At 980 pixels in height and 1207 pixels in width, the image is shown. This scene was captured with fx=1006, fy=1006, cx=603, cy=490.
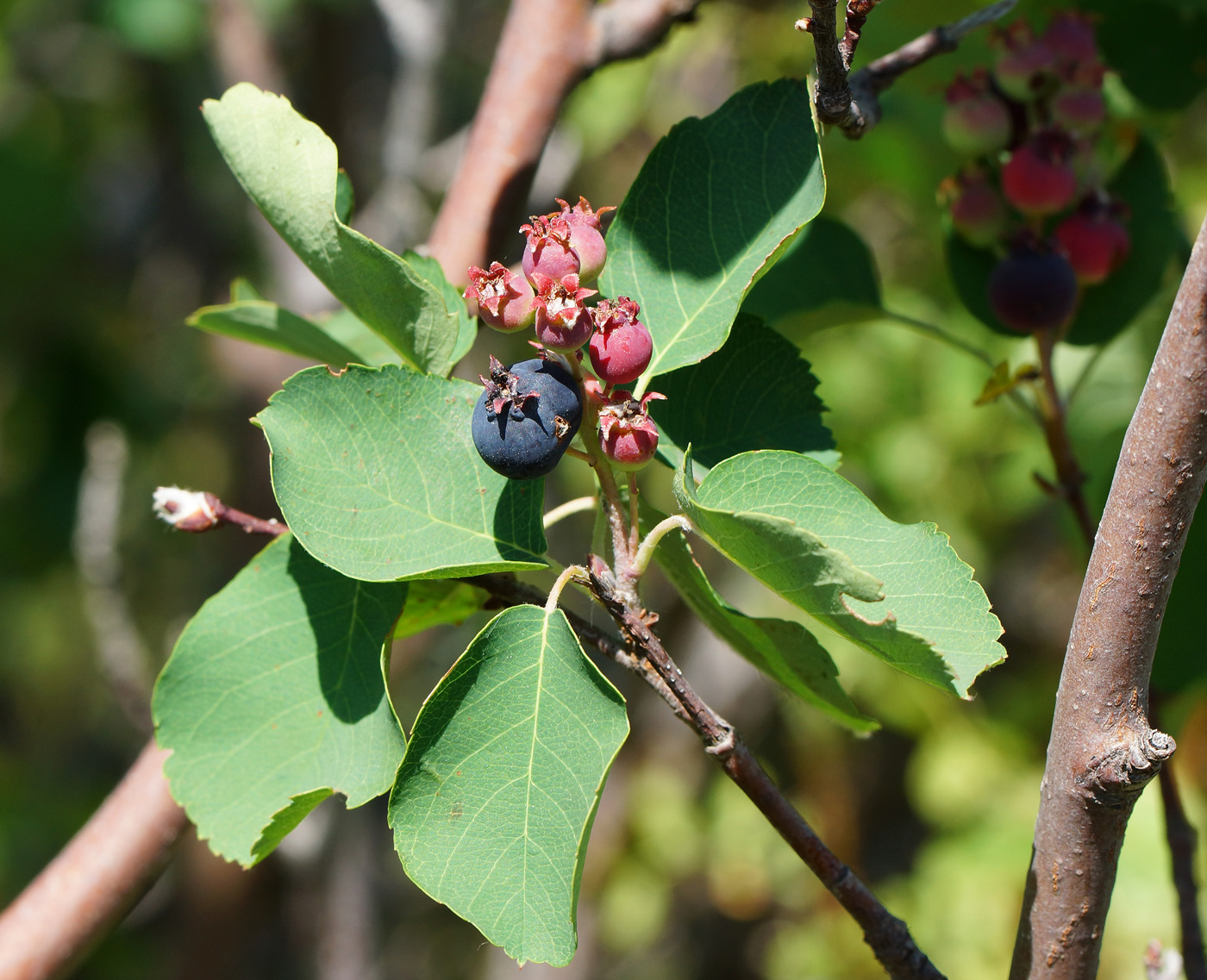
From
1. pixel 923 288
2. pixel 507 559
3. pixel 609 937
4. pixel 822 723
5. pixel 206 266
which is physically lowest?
pixel 609 937

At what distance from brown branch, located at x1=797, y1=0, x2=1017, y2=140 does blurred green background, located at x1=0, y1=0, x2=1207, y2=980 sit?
0.32 m

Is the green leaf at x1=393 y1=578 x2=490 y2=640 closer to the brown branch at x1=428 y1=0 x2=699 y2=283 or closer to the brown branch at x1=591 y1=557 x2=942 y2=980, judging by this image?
the brown branch at x1=591 y1=557 x2=942 y2=980

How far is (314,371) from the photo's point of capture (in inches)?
24.9

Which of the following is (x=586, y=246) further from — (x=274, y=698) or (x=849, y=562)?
(x=274, y=698)

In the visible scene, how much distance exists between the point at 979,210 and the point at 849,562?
2.03 feet

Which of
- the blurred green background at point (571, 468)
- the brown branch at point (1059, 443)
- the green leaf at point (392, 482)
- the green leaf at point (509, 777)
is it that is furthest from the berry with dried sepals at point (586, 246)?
the blurred green background at point (571, 468)

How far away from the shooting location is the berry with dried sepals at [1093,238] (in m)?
0.98

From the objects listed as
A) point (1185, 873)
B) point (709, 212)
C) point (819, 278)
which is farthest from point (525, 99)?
point (1185, 873)

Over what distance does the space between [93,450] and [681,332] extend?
2.23 meters

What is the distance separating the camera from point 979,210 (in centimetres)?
100

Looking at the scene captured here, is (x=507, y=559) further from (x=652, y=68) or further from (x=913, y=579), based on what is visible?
(x=652, y=68)

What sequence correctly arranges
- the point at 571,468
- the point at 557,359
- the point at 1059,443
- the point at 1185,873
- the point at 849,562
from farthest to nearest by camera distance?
the point at 571,468
the point at 1059,443
the point at 1185,873
the point at 557,359
the point at 849,562

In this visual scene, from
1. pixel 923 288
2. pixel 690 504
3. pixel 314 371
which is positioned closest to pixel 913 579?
pixel 690 504

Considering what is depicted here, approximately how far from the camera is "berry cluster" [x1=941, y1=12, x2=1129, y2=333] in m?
0.94
